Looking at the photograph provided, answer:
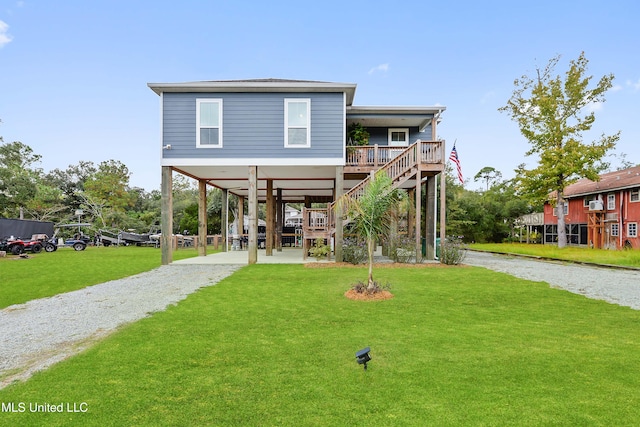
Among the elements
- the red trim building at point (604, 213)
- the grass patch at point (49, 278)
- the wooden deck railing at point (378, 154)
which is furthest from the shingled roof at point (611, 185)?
the grass patch at point (49, 278)

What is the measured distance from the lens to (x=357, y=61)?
2377cm

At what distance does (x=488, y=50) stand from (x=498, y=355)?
75.6 feet

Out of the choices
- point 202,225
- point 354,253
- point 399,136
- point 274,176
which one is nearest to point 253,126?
point 274,176

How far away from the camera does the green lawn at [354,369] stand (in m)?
2.76

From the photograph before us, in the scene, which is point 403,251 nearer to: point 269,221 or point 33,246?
point 269,221

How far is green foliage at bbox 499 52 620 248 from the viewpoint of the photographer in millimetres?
24234

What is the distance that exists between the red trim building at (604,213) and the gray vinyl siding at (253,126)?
22758mm

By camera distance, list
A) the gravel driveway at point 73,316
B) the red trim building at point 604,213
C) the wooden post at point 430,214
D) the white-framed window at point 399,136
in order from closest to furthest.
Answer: the gravel driveway at point 73,316 → the wooden post at point 430,214 → the white-framed window at point 399,136 → the red trim building at point 604,213

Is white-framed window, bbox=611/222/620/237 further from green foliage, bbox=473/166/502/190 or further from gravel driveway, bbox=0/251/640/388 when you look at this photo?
green foliage, bbox=473/166/502/190

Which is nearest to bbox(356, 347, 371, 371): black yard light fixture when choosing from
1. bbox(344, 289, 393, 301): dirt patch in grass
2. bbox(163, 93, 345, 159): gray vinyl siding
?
bbox(344, 289, 393, 301): dirt patch in grass

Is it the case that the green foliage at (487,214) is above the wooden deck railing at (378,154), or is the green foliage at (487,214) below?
below

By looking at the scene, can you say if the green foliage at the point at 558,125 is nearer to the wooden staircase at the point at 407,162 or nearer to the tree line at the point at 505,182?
the tree line at the point at 505,182

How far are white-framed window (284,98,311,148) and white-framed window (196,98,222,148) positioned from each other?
2574mm

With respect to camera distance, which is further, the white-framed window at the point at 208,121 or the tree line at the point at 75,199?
the tree line at the point at 75,199
